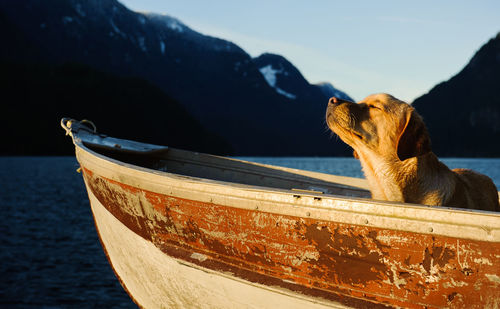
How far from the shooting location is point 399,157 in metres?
3.51

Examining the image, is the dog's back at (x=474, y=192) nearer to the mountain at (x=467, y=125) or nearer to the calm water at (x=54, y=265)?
the calm water at (x=54, y=265)

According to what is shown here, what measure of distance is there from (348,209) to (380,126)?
1178 millimetres

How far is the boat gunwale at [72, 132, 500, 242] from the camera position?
2537 mm

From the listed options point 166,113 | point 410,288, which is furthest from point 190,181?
point 166,113

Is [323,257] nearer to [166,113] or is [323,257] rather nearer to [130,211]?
[130,211]

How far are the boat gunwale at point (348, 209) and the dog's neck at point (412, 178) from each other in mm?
846

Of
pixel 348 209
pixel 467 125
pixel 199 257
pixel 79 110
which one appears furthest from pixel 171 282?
pixel 467 125

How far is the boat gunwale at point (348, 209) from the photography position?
254 cm

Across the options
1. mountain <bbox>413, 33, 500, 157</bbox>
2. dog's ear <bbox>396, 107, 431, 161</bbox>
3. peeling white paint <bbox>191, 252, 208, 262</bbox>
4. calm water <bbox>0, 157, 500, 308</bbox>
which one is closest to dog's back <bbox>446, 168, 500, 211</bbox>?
dog's ear <bbox>396, 107, 431, 161</bbox>

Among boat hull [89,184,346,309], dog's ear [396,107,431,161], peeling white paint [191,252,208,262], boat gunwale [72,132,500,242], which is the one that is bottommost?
boat hull [89,184,346,309]

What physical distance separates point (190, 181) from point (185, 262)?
115cm

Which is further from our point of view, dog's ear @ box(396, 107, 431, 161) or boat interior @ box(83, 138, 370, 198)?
boat interior @ box(83, 138, 370, 198)

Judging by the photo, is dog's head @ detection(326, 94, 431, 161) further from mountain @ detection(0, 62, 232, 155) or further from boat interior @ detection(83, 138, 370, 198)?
mountain @ detection(0, 62, 232, 155)

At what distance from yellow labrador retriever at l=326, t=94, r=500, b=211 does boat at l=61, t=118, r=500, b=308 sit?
56 cm
